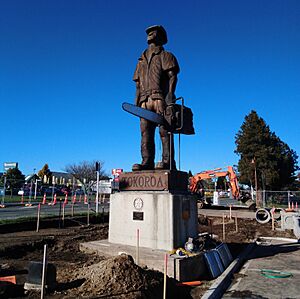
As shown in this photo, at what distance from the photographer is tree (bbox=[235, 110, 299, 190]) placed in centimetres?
3356

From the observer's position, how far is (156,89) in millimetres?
7633

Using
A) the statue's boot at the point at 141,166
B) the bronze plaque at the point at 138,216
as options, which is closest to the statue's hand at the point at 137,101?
the statue's boot at the point at 141,166

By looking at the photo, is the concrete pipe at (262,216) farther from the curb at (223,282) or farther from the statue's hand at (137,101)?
the statue's hand at (137,101)

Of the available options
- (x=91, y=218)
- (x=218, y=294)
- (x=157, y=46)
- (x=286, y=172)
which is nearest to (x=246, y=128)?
(x=286, y=172)

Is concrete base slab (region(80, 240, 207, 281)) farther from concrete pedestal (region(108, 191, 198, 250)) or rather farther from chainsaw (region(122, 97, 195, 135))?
chainsaw (region(122, 97, 195, 135))

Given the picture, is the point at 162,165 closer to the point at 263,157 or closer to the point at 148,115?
the point at 148,115

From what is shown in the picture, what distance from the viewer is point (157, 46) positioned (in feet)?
26.2

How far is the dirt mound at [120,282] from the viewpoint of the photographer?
4250mm

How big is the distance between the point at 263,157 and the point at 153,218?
30.4 meters

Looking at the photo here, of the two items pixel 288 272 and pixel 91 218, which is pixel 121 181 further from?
pixel 91 218

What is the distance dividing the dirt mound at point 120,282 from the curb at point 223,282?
0.61 metres

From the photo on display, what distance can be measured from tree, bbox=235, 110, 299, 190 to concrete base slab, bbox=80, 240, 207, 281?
1155 inches

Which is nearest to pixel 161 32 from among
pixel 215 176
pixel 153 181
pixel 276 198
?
pixel 153 181

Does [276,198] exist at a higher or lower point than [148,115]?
lower
